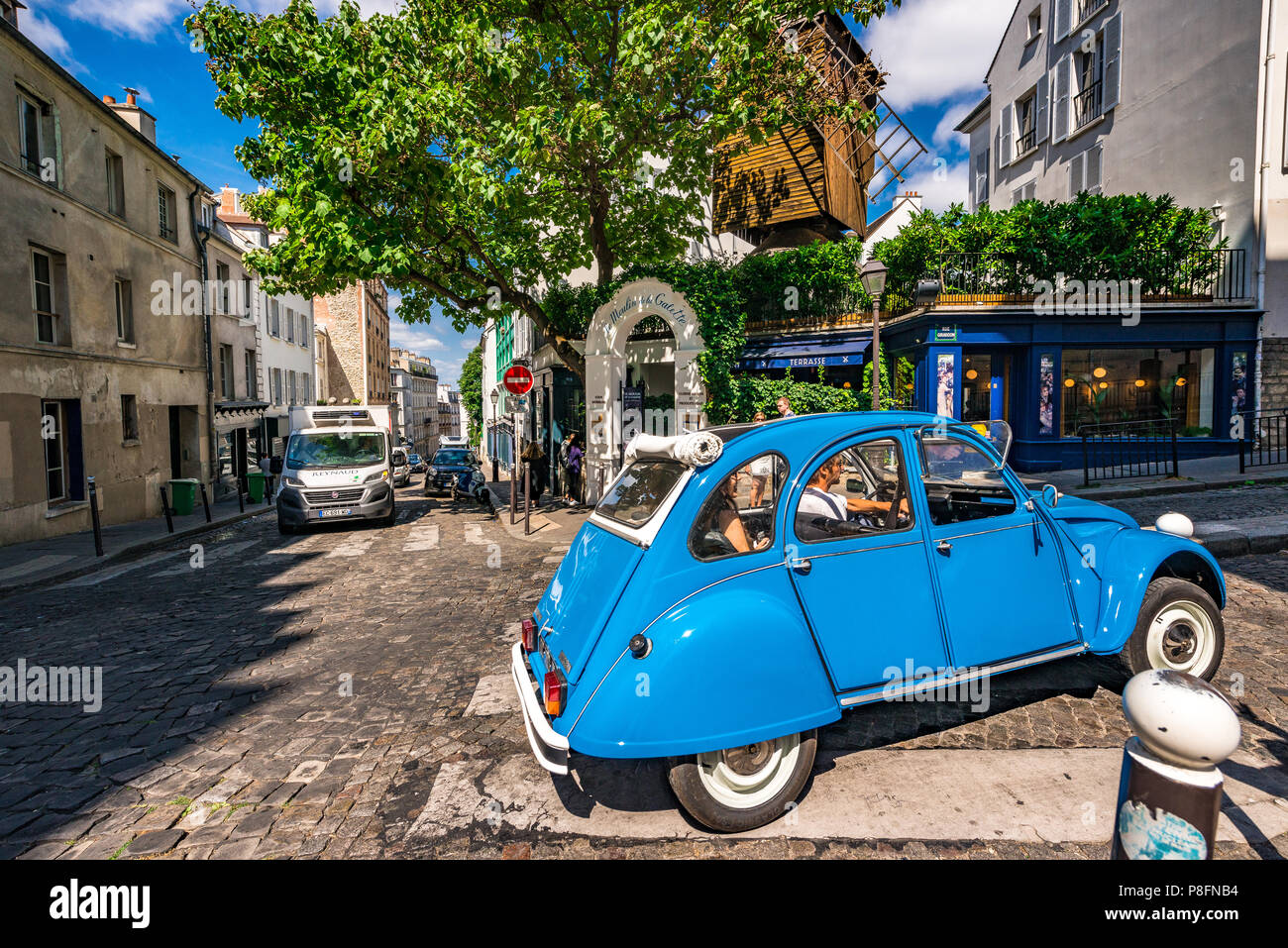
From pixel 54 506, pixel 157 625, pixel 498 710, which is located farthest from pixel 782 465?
pixel 54 506

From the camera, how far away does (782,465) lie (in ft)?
10.5

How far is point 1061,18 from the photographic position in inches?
807

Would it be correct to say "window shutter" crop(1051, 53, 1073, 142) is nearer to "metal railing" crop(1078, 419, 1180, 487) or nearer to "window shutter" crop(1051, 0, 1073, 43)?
"window shutter" crop(1051, 0, 1073, 43)

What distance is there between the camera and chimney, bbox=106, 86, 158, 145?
18.2m

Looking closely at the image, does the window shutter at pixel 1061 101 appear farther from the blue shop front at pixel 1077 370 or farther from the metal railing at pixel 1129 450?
the metal railing at pixel 1129 450

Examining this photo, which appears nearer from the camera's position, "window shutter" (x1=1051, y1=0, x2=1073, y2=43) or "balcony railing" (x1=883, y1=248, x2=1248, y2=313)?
"balcony railing" (x1=883, y1=248, x2=1248, y2=313)

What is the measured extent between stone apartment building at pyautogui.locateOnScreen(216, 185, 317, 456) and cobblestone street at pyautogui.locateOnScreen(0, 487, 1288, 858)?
71.3 ft

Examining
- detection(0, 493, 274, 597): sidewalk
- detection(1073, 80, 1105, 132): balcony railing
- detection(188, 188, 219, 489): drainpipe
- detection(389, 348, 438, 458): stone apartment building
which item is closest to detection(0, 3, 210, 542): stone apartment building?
detection(188, 188, 219, 489): drainpipe

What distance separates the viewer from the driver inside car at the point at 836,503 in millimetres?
3357

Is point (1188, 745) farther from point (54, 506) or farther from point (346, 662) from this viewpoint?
point (54, 506)

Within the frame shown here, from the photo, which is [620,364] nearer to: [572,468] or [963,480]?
[572,468]

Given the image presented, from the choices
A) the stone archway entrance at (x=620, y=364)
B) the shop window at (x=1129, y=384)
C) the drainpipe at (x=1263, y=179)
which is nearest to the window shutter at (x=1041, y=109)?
the drainpipe at (x=1263, y=179)

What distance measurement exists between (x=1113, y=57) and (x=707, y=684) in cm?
2416
